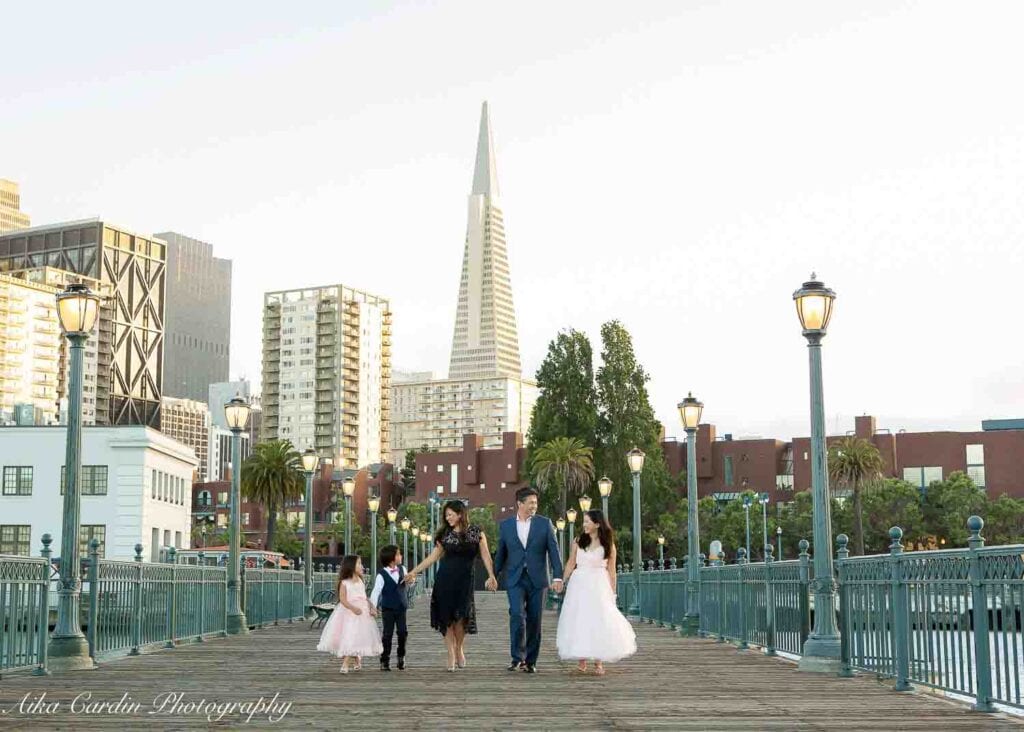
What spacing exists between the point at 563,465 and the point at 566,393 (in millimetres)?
6570

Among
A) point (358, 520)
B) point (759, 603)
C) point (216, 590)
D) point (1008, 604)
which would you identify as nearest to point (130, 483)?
point (216, 590)

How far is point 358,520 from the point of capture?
139m

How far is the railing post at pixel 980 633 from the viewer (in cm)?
1033

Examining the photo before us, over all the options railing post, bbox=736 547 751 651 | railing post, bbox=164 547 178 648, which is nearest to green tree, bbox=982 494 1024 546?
railing post, bbox=736 547 751 651

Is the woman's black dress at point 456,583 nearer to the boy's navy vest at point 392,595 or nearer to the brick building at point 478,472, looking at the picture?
the boy's navy vest at point 392,595

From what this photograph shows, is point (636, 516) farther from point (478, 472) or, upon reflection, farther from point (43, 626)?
point (478, 472)

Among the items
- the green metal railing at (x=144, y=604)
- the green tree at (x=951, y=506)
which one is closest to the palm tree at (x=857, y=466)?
the green tree at (x=951, y=506)

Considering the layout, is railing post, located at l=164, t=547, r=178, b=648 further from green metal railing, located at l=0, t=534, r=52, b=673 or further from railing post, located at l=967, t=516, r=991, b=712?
railing post, located at l=967, t=516, r=991, b=712

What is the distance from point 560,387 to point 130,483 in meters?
42.7

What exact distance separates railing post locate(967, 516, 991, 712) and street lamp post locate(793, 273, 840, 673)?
3.95m

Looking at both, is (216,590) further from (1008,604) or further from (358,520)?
(358,520)

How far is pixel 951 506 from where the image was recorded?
311 feet

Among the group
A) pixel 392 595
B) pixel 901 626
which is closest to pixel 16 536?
pixel 392 595

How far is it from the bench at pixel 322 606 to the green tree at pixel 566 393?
6003cm
